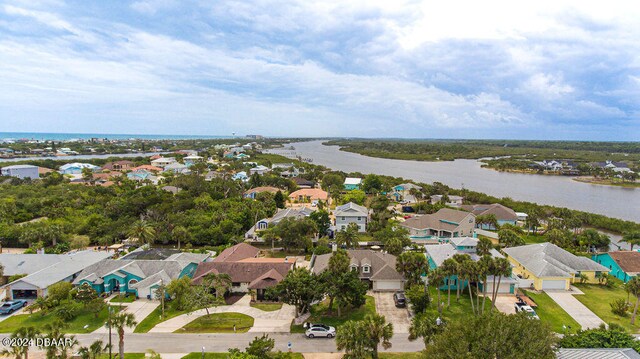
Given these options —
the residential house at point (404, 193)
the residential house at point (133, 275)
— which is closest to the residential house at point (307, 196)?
the residential house at point (404, 193)

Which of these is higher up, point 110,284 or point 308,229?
point 308,229

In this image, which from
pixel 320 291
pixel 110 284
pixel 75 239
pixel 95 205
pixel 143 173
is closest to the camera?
pixel 320 291

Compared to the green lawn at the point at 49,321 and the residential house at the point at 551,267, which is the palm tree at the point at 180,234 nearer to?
the green lawn at the point at 49,321

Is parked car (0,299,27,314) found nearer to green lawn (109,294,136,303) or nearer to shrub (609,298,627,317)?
green lawn (109,294,136,303)

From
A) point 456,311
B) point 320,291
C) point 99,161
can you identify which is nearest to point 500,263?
point 456,311

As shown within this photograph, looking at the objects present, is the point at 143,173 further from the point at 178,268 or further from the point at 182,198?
the point at 178,268

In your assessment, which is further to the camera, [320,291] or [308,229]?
[308,229]

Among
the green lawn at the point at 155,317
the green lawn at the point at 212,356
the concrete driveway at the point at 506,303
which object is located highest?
the concrete driveway at the point at 506,303
